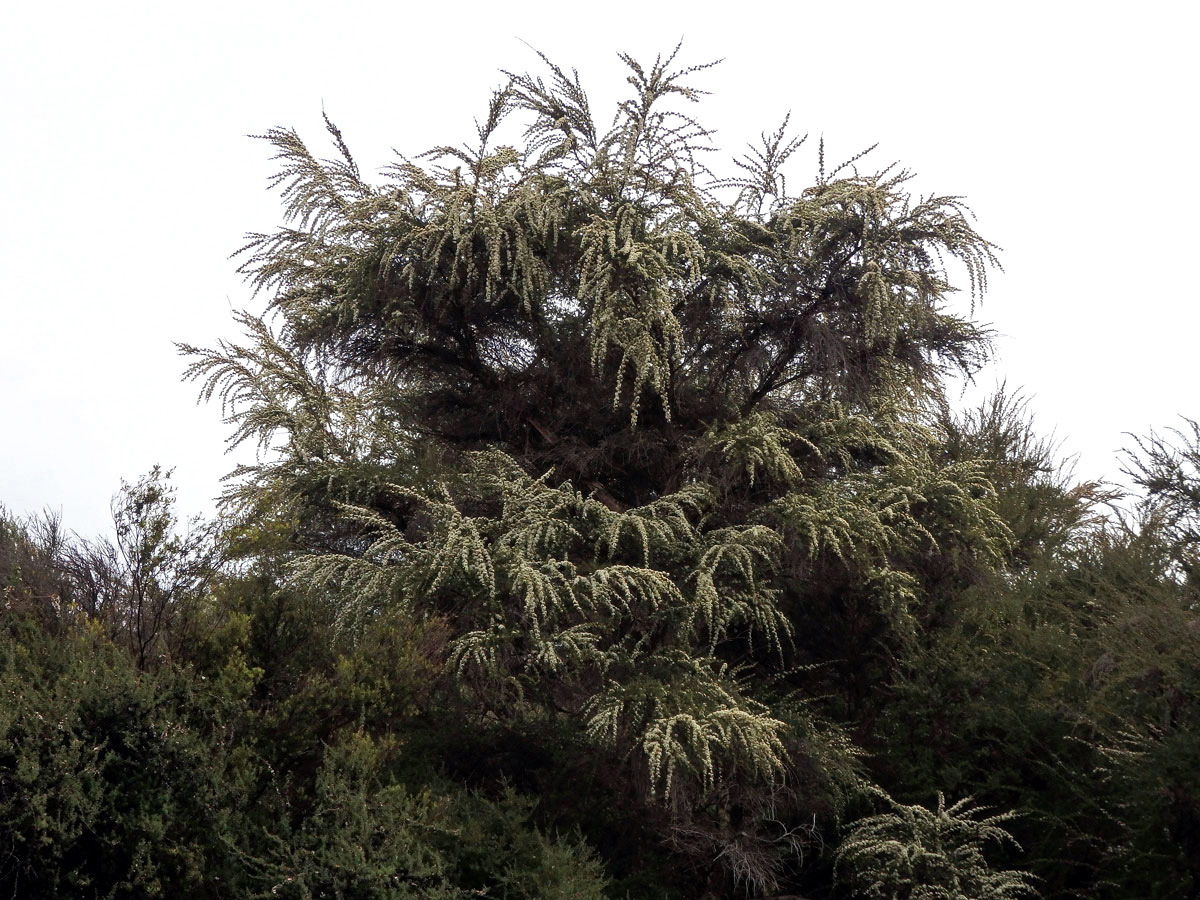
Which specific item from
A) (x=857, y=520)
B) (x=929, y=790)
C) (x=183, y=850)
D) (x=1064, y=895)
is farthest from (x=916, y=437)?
(x=183, y=850)

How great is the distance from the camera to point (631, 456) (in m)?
11.8

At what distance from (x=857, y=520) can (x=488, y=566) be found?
11.0 ft

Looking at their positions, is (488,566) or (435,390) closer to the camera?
(488,566)

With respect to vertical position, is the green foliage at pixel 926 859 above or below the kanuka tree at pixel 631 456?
below

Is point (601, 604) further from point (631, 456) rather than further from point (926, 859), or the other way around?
point (926, 859)

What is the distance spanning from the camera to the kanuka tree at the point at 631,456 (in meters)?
10.1

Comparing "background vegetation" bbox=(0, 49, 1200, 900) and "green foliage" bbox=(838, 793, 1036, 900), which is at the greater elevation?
"background vegetation" bbox=(0, 49, 1200, 900)

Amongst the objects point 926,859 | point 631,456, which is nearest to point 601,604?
point 631,456

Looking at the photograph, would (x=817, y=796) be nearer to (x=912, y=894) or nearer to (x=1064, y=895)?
(x=912, y=894)

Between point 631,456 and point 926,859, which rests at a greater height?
point 631,456

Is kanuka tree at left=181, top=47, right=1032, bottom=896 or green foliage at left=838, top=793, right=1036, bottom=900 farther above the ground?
kanuka tree at left=181, top=47, right=1032, bottom=896

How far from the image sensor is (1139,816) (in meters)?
9.88

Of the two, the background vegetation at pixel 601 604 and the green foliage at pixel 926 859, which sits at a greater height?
the background vegetation at pixel 601 604

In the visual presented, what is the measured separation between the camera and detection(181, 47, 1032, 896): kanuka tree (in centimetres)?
1005
